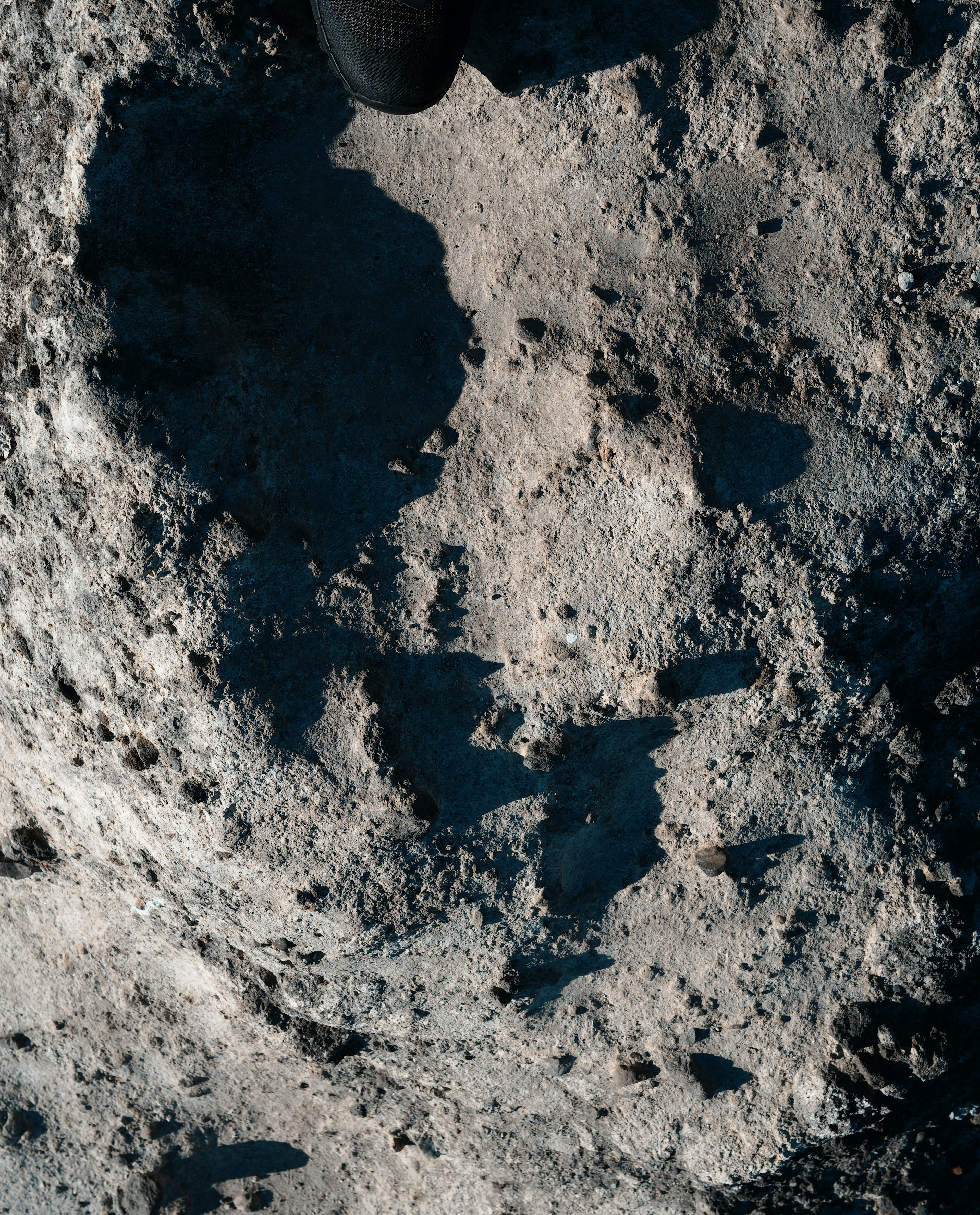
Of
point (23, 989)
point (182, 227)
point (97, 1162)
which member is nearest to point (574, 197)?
point (182, 227)

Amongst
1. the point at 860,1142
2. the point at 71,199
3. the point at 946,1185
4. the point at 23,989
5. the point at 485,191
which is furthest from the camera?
the point at 23,989

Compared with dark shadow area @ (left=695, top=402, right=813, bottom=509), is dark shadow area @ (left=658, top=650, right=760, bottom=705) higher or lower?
lower

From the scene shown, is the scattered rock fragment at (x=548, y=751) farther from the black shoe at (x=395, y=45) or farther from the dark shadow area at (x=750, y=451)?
the black shoe at (x=395, y=45)

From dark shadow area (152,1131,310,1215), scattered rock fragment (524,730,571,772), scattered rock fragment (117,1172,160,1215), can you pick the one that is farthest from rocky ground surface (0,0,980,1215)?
scattered rock fragment (117,1172,160,1215)

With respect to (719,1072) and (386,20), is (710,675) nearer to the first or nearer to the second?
(719,1072)

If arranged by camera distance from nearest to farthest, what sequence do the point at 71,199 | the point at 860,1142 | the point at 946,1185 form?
the point at 71,199
the point at 860,1142
the point at 946,1185

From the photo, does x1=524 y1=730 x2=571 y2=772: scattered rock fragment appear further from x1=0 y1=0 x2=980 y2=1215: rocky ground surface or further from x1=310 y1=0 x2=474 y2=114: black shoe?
x1=310 y1=0 x2=474 y2=114: black shoe

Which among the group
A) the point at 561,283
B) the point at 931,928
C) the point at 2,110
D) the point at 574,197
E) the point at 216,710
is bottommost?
the point at 931,928

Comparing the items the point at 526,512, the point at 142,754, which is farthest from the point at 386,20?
the point at 142,754

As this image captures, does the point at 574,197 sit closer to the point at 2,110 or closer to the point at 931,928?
the point at 2,110
